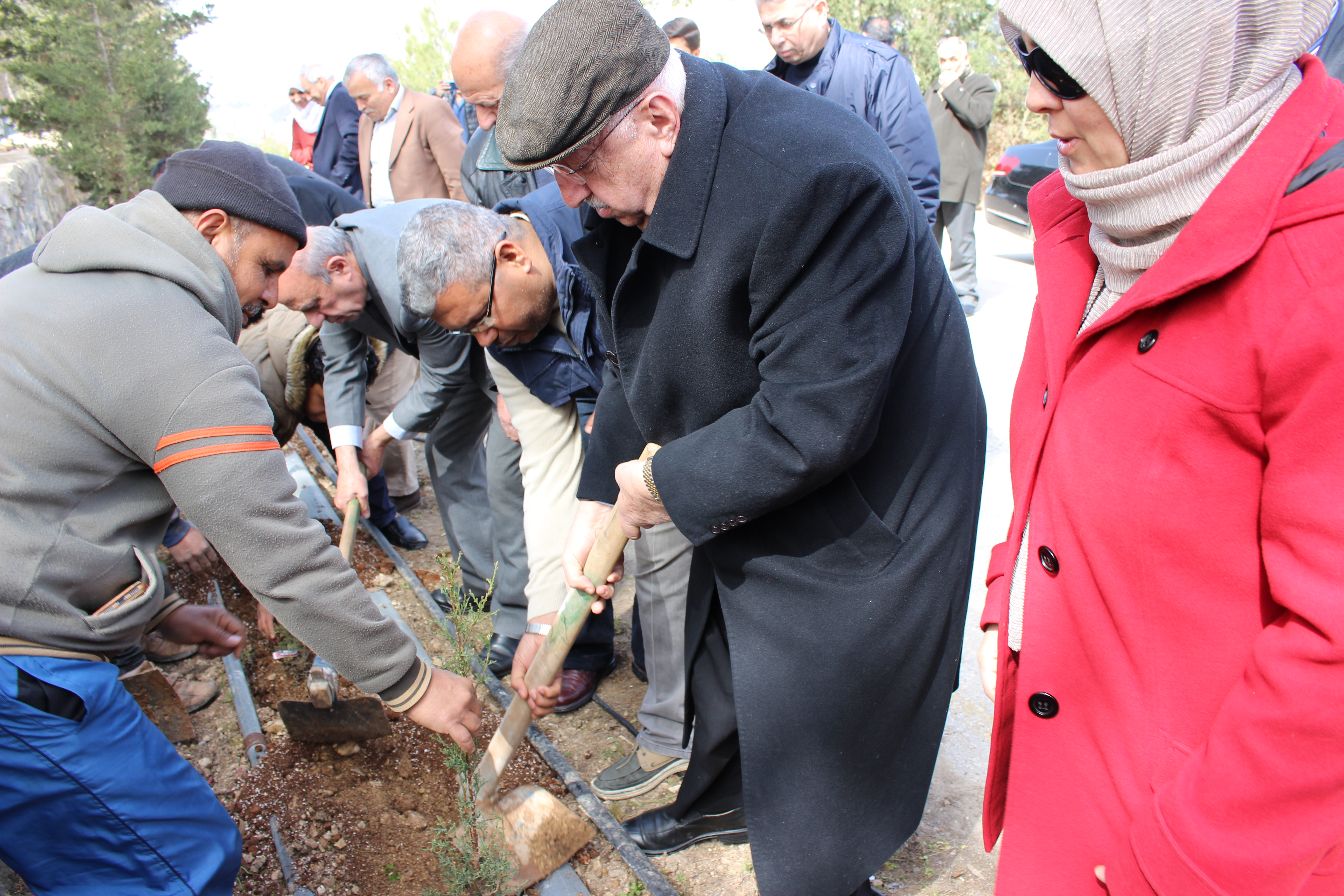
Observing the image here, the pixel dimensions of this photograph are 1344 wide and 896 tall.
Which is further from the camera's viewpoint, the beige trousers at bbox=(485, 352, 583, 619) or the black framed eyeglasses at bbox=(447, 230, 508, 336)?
the beige trousers at bbox=(485, 352, 583, 619)

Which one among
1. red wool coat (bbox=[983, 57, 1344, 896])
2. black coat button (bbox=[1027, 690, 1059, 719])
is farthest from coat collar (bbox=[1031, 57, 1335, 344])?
black coat button (bbox=[1027, 690, 1059, 719])

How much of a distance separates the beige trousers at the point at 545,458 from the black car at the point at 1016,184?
7.70m

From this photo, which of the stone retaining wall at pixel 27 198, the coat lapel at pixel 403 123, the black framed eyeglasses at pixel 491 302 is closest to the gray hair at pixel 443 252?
the black framed eyeglasses at pixel 491 302

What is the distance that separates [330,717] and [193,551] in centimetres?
149

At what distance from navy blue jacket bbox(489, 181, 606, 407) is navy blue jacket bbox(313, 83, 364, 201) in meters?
4.70

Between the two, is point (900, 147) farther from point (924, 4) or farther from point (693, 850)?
point (924, 4)

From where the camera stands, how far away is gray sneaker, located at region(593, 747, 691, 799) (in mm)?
2725

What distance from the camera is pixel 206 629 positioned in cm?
252

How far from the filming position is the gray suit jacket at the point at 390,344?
3342 mm

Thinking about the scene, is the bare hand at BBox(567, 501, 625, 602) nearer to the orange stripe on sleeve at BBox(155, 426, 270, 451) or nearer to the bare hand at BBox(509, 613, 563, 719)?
the bare hand at BBox(509, 613, 563, 719)

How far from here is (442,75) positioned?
20250 millimetres

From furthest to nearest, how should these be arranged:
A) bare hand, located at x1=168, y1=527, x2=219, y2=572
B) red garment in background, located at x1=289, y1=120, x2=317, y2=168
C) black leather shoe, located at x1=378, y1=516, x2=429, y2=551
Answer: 1. red garment in background, located at x1=289, y1=120, x2=317, y2=168
2. black leather shoe, located at x1=378, y1=516, x2=429, y2=551
3. bare hand, located at x1=168, y1=527, x2=219, y2=572

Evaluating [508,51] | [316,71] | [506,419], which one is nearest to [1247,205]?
[506,419]

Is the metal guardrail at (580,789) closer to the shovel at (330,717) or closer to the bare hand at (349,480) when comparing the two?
the shovel at (330,717)
